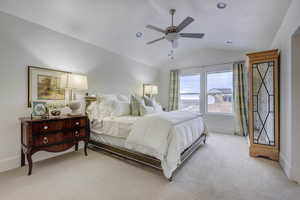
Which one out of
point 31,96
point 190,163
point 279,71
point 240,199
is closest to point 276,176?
point 240,199

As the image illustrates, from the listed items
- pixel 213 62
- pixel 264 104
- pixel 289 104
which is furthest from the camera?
pixel 213 62

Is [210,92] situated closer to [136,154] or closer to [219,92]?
[219,92]

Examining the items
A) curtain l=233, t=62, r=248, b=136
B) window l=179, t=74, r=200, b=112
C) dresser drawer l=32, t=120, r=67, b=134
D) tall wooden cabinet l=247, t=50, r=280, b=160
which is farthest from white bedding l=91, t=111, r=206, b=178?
window l=179, t=74, r=200, b=112

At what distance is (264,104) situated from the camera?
2.93m

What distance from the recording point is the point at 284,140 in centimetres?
243

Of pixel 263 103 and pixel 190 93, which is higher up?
pixel 190 93

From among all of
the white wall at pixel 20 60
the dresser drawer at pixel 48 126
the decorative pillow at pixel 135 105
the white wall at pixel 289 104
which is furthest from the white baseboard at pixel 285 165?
the white wall at pixel 20 60

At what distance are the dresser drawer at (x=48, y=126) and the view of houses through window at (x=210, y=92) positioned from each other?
4.46 metres

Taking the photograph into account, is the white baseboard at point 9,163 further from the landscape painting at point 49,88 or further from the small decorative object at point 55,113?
the landscape painting at point 49,88

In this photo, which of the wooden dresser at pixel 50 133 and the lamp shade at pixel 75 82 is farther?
the lamp shade at pixel 75 82

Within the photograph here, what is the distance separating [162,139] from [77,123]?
5.66ft

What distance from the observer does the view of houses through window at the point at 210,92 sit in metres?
5.07

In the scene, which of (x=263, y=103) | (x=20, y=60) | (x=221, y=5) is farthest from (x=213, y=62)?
(x=20, y=60)

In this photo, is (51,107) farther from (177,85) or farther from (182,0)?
(177,85)
